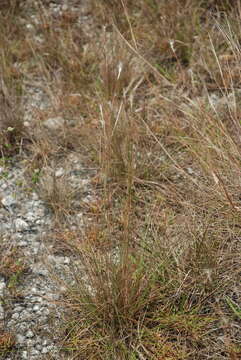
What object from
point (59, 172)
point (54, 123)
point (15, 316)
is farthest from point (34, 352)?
point (54, 123)

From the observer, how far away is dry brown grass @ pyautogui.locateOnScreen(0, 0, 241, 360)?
72.2 inches

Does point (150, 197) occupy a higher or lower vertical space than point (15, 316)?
higher

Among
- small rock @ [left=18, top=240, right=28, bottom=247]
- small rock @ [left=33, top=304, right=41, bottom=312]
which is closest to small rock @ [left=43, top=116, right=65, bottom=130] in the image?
small rock @ [left=18, top=240, right=28, bottom=247]

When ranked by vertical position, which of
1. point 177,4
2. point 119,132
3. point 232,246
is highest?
point 177,4

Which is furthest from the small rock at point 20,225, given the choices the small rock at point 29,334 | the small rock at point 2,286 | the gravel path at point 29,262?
the small rock at point 29,334

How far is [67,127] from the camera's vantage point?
2.78 metres

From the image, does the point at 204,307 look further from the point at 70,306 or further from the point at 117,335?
the point at 70,306

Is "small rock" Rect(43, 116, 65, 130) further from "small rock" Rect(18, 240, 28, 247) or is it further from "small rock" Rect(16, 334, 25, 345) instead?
"small rock" Rect(16, 334, 25, 345)

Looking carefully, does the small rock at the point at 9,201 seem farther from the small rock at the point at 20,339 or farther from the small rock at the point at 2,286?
the small rock at the point at 20,339

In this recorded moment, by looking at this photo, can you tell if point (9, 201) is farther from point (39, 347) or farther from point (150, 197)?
point (39, 347)

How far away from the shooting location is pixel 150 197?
2400 millimetres

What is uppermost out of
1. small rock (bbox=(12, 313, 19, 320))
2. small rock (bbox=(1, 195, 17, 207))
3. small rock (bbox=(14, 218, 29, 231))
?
small rock (bbox=(1, 195, 17, 207))

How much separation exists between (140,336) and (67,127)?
53.7 inches

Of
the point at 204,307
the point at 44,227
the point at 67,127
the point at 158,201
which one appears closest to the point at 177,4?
the point at 67,127
